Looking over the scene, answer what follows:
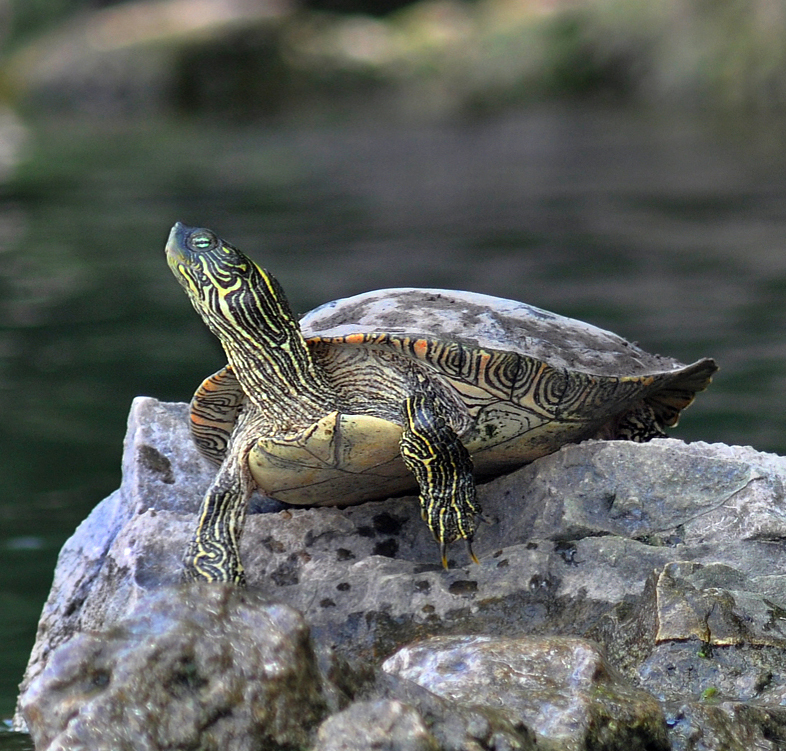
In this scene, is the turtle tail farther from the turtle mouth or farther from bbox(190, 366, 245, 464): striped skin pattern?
the turtle mouth

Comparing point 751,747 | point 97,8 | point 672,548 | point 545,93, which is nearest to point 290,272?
point 672,548

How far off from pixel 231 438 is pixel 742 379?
5.37 m

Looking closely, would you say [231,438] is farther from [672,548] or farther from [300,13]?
[300,13]

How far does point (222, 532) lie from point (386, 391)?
26.1 inches

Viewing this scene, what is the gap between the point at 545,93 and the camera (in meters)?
30.6

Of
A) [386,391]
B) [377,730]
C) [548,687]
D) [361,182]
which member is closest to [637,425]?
[386,391]

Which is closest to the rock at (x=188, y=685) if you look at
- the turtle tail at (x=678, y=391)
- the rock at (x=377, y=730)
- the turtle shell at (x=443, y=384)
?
the rock at (x=377, y=730)

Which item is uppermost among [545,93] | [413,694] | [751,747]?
[413,694]

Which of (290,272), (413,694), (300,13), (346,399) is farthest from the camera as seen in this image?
(300,13)

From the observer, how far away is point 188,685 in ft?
7.86

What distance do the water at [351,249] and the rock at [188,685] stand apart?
2.11 m

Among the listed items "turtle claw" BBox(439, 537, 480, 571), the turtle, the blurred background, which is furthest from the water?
"turtle claw" BBox(439, 537, 480, 571)

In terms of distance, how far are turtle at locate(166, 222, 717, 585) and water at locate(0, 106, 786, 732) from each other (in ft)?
4.54

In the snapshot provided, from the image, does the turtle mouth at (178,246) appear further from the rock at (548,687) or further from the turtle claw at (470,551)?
the rock at (548,687)
